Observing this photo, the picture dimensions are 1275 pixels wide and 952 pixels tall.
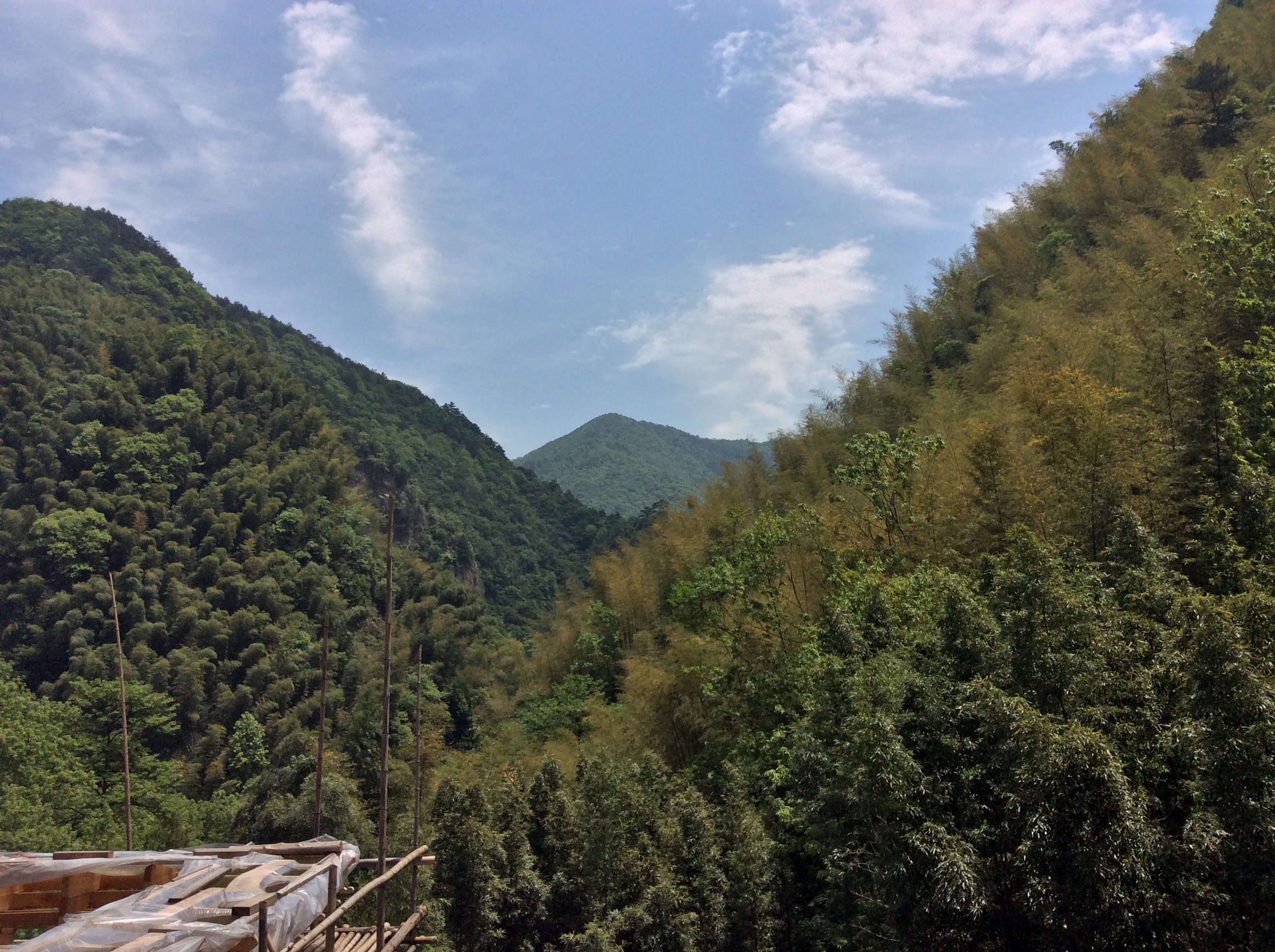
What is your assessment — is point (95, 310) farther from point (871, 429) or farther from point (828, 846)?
point (828, 846)

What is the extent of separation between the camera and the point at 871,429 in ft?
74.9

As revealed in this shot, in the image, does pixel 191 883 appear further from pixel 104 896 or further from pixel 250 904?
pixel 104 896

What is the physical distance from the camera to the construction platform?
3.67 m

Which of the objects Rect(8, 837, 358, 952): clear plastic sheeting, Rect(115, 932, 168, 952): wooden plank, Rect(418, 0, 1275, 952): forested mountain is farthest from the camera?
Rect(418, 0, 1275, 952): forested mountain

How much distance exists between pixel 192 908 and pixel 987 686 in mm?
5664

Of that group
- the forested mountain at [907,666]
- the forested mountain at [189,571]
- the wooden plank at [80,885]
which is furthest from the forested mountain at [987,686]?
the forested mountain at [189,571]

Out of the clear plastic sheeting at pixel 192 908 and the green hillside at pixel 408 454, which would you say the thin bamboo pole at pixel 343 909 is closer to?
the clear plastic sheeting at pixel 192 908

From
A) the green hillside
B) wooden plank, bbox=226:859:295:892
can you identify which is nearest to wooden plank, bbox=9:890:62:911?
wooden plank, bbox=226:859:295:892

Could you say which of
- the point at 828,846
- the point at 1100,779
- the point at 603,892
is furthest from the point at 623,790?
the point at 1100,779

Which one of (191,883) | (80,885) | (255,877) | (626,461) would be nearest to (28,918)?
(80,885)

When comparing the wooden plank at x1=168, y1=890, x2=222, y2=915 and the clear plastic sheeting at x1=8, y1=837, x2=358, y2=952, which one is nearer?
the clear plastic sheeting at x1=8, y1=837, x2=358, y2=952

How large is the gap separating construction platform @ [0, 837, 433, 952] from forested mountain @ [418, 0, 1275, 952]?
458 centimetres

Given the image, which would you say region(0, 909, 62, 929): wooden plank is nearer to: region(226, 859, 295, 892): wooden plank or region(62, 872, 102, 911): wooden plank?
region(62, 872, 102, 911): wooden plank

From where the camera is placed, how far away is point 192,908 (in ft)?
13.1
